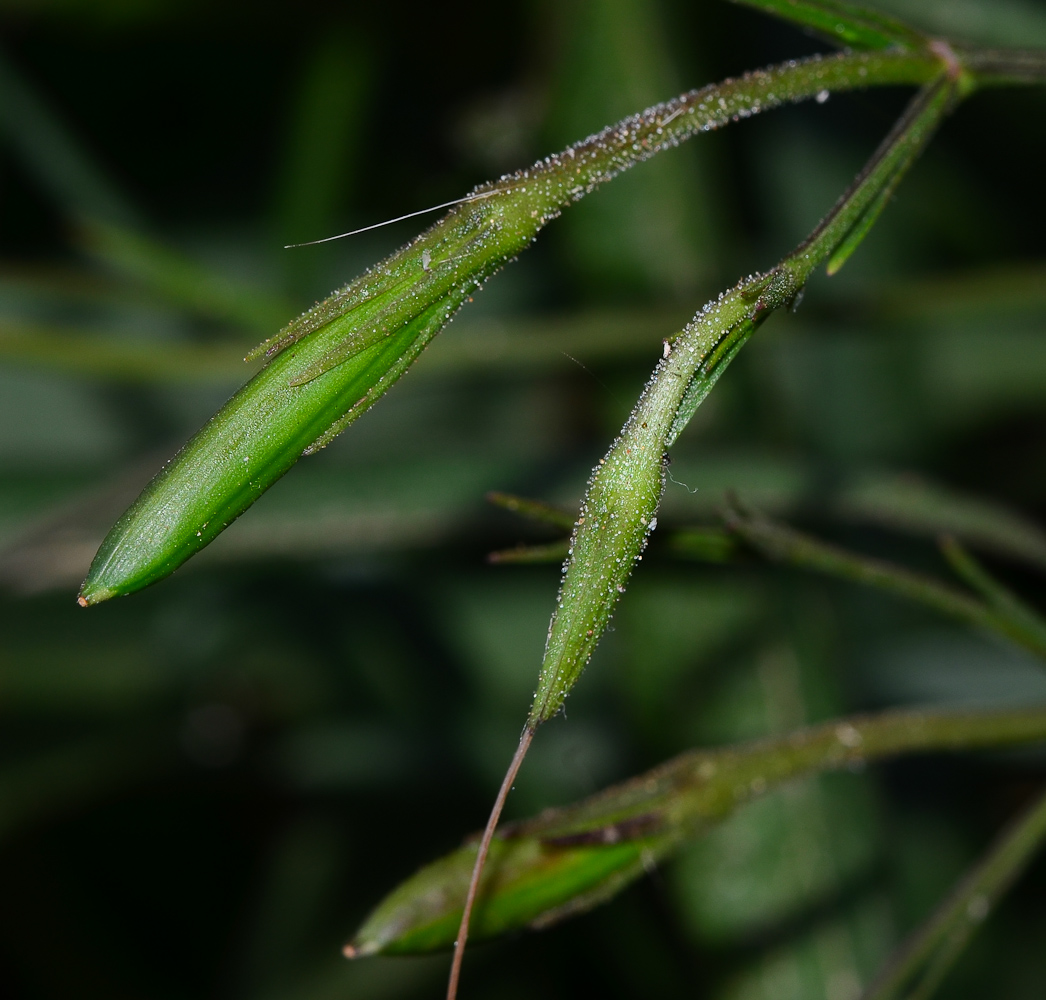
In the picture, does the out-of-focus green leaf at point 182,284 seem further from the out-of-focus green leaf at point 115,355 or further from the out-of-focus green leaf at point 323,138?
the out-of-focus green leaf at point 323,138

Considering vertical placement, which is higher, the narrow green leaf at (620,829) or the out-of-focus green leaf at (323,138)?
the out-of-focus green leaf at (323,138)

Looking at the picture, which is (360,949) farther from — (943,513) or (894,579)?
(943,513)

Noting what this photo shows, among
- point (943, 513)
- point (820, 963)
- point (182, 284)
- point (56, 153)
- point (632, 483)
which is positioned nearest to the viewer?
point (632, 483)

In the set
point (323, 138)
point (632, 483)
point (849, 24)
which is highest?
point (323, 138)

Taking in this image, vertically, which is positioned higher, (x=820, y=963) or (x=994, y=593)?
(x=994, y=593)

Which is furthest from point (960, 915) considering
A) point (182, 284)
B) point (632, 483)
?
point (182, 284)

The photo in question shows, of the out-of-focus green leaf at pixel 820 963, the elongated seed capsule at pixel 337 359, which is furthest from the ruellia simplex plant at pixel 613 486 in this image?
the out-of-focus green leaf at pixel 820 963

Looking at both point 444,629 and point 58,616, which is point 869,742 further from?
point 58,616

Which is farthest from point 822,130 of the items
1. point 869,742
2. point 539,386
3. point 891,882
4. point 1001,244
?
point 869,742
